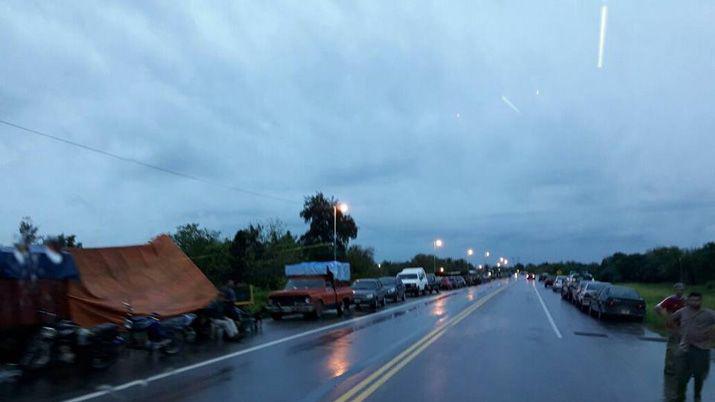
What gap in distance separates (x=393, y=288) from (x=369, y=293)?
8028mm

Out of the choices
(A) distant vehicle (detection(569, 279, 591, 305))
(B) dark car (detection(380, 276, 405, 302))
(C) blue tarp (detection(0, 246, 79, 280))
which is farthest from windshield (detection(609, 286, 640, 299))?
(C) blue tarp (detection(0, 246, 79, 280))

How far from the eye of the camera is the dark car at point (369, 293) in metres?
33.9

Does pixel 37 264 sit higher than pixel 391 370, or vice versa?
pixel 37 264

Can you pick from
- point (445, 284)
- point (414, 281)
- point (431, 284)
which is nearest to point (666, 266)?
point (445, 284)

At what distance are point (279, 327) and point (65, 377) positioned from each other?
11342mm

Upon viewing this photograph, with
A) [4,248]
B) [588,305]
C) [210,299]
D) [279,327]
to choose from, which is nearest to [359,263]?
[588,305]

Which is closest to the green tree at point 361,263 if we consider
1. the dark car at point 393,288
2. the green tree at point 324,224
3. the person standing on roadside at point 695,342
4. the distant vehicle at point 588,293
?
the green tree at point 324,224

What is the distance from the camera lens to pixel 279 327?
23109 millimetres

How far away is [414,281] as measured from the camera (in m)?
53.7

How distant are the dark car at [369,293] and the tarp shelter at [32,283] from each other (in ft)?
64.4

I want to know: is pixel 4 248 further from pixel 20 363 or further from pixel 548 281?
pixel 548 281

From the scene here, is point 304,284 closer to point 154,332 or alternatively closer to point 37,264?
point 154,332

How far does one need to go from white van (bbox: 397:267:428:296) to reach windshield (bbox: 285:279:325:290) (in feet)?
82.4

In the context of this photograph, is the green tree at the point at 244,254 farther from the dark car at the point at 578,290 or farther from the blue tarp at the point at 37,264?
the blue tarp at the point at 37,264
